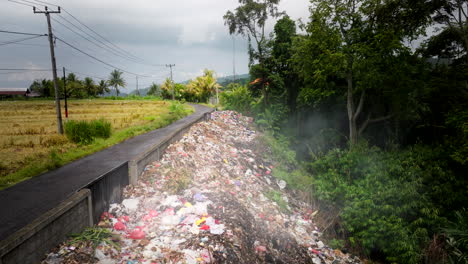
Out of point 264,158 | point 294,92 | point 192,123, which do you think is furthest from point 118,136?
point 294,92

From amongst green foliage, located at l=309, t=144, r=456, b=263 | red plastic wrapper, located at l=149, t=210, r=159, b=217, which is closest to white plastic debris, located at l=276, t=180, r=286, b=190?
green foliage, located at l=309, t=144, r=456, b=263

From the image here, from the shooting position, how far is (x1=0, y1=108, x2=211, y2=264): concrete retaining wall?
333 centimetres

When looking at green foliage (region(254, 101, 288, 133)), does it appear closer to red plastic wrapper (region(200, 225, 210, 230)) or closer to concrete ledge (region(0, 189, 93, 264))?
red plastic wrapper (region(200, 225, 210, 230))

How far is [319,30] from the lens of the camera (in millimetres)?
12945

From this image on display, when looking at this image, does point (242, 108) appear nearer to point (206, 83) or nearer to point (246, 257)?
point (206, 83)

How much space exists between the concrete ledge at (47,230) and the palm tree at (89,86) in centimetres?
6092

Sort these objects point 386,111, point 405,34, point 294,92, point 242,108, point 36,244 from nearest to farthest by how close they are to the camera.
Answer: point 36,244 → point 405,34 → point 386,111 → point 294,92 → point 242,108

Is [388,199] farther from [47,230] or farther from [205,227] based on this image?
[47,230]

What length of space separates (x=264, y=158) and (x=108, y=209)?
8.72m

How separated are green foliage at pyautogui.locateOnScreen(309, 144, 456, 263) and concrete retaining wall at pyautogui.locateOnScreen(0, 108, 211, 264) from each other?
278 inches

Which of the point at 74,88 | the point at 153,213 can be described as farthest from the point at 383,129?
the point at 74,88

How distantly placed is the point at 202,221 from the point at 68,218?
2.55 meters

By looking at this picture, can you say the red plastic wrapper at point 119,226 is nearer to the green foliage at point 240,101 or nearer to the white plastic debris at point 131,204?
the white plastic debris at point 131,204

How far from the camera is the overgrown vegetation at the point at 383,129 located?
8.20 m
